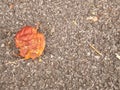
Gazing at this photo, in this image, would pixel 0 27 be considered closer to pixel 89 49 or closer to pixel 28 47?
pixel 28 47

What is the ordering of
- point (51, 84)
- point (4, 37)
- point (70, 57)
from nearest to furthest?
point (51, 84) < point (70, 57) < point (4, 37)

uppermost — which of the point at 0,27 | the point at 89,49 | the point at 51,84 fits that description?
the point at 0,27

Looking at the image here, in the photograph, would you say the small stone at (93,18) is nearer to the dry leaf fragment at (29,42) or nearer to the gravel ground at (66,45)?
the gravel ground at (66,45)

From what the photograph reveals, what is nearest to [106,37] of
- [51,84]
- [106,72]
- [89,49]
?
[89,49]

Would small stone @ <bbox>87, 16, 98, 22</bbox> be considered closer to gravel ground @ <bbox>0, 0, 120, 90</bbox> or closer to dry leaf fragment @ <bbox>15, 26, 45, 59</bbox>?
gravel ground @ <bbox>0, 0, 120, 90</bbox>

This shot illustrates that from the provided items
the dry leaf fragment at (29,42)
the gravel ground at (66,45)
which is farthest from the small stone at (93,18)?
the dry leaf fragment at (29,42)

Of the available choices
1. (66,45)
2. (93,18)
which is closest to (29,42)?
(66,45)

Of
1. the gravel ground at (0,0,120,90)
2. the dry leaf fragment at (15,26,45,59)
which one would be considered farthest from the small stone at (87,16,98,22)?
the dry leaf fragment at (15,26,45,59)
